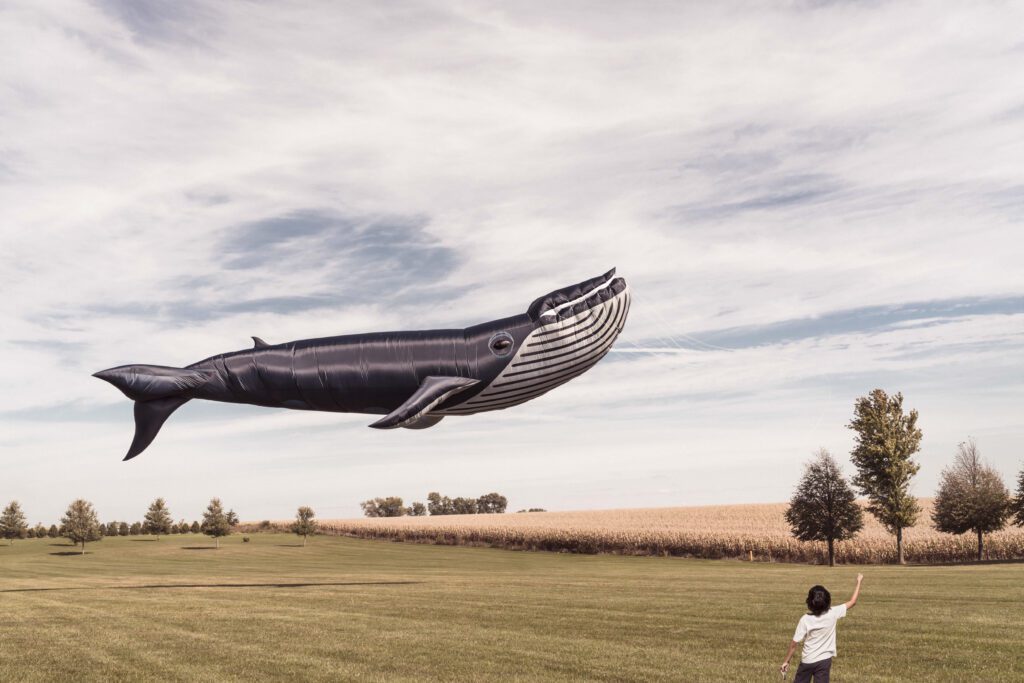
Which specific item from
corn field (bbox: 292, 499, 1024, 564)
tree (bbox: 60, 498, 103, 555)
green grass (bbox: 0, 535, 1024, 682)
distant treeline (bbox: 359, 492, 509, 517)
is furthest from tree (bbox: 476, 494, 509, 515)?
green grass (bbox: 0, 535, 1024, 682)

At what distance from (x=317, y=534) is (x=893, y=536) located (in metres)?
55.7

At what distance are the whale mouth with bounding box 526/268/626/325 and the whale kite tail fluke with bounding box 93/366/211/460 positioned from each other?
4.79 m

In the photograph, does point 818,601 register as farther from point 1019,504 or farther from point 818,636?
point 1019,504

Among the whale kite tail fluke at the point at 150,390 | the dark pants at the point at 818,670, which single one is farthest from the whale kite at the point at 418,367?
the dark pants at the point at 818,670

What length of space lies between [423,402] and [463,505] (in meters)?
154

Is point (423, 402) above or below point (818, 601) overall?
above

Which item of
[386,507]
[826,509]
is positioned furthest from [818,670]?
[386,507]

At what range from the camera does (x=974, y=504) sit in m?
57.6

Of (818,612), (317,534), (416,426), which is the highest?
(416,426)

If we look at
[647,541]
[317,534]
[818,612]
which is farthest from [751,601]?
[317,534]

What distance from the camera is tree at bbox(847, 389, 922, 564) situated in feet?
188

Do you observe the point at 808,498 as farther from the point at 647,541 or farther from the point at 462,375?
the point at 462,375

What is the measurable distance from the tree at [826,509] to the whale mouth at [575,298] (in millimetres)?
48885

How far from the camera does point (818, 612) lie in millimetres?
10398
